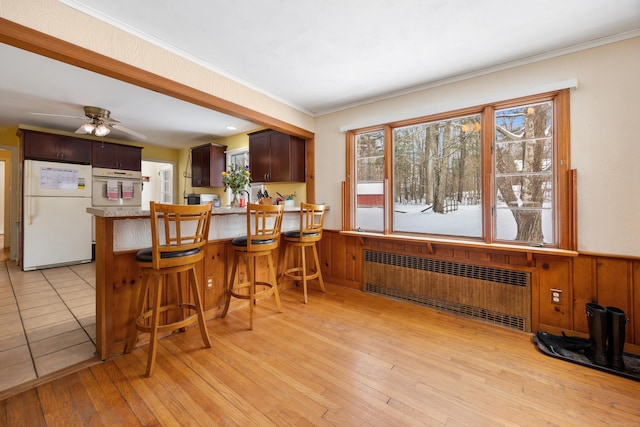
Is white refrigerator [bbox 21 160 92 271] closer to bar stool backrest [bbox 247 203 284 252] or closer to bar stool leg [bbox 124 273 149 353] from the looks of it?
bar stool leg [bbox 124 273 149 353]

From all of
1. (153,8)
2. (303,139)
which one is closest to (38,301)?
(153,8)

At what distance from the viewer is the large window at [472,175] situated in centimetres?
232

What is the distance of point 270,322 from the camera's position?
97.7 inches

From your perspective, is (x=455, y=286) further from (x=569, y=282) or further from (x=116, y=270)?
(x=116, y=270)

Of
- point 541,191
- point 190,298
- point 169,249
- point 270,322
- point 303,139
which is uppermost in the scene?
point 303,139

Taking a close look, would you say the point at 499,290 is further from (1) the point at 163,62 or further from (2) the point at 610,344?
(1) the point at 163,62

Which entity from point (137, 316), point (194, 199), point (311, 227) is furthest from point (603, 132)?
point (194, 199)

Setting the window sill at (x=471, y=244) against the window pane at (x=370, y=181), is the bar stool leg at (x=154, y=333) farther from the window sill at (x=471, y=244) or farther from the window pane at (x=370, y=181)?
the window pane at (x=370, y=181)

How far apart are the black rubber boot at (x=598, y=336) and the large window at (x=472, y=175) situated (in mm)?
563

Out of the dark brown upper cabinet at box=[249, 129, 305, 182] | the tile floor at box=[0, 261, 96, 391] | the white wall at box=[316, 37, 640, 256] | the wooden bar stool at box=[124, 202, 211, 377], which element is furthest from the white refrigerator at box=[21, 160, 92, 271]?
the white wall at box=[316, 37, 640, 256]

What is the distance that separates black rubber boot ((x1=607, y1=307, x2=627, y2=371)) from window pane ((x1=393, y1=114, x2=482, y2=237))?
1.10 metres

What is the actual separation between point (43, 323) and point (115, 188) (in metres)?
3.36

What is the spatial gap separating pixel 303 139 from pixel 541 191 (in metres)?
2.89

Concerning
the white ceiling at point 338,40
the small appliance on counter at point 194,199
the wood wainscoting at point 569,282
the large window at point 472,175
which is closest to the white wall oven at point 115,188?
the small appliance on counter at point 194,199
